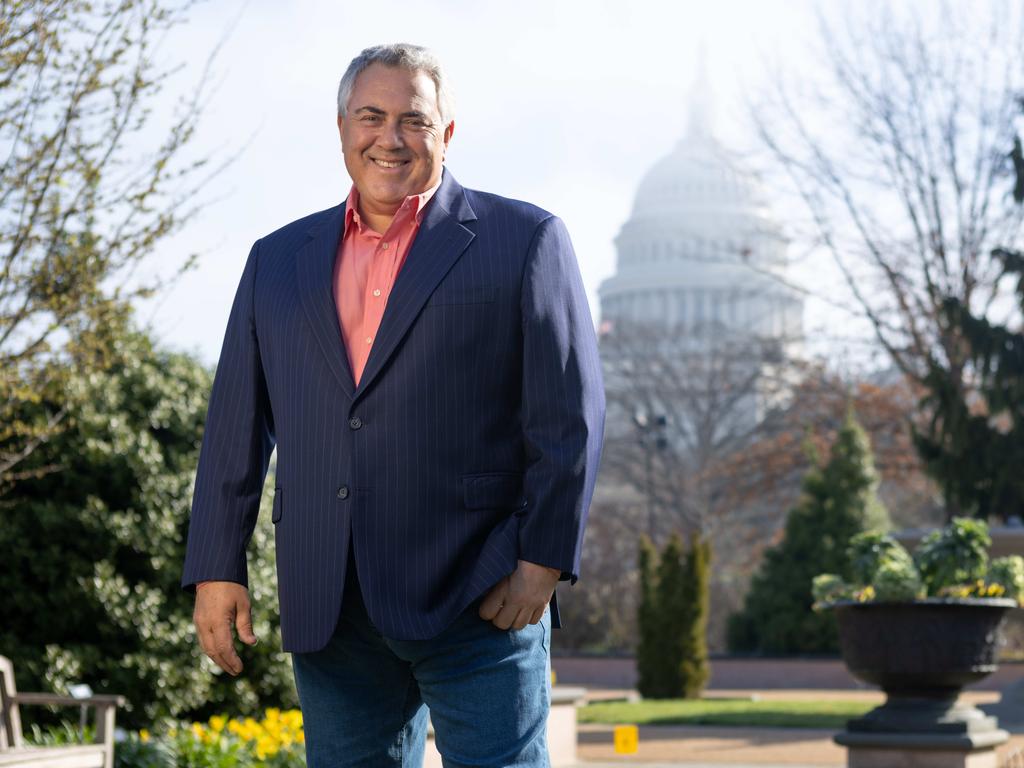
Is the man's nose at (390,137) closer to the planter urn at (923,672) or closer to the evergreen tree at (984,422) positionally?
the planter urn at (923,672)

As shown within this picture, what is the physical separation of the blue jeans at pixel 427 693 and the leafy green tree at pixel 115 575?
619cm

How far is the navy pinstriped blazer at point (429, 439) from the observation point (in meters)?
2.78

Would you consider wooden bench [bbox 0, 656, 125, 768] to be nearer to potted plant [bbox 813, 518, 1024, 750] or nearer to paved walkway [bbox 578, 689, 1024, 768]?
potted plant [bbox 813, 518, 1024, 750]

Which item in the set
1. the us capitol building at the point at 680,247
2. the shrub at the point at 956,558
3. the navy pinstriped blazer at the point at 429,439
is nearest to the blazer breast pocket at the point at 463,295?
the navy pinstriped blazer at the point at 429,439

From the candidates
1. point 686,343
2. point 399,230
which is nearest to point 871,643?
point 399,230

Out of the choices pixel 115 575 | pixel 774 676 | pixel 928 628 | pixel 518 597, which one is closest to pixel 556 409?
pixel 518 597

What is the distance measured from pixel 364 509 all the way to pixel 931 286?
2089 cm

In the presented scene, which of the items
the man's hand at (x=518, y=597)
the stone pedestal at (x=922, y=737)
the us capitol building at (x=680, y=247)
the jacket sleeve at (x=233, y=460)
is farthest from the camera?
the us capitol building at (x=680, y=247)

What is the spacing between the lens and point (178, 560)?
9.38 meters

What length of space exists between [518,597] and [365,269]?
0.72 metres

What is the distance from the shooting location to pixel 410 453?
9.31 feet

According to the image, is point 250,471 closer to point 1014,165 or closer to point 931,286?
point 1014,165

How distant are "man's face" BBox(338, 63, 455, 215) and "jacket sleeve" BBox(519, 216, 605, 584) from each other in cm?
27

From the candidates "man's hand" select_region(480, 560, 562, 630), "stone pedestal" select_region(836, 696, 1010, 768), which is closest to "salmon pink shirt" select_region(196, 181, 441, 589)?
"man's hand" select_region(480, 560, 562, 630)
